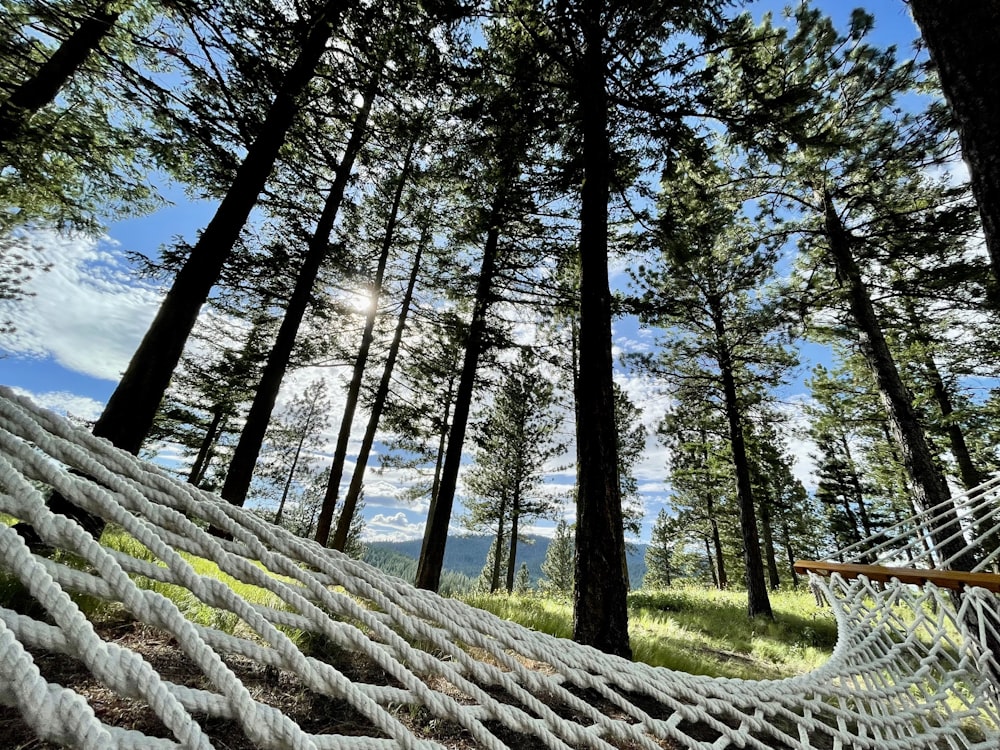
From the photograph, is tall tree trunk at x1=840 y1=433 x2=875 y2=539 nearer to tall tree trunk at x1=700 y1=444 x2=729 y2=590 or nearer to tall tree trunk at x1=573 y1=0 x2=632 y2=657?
tall tree trunk at x1=700 y1=444 x2=729 y2=590

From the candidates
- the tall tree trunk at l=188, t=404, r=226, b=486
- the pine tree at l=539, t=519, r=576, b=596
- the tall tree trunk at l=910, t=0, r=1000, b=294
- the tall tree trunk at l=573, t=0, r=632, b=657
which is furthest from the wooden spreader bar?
the pine tree at l=539, t=519, r=576, b=596

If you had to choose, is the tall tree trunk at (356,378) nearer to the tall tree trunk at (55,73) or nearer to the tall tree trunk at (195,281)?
the tall tree trunk at (195,281)

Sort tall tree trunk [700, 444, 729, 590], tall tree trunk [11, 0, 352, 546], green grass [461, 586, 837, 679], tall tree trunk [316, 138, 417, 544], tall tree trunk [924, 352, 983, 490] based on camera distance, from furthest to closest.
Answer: tall tree trunk [700, 444, 729, 590]
tall tree trunk [924, 352, 983, 490]
tall tree trunk [316, 138, 417, 544]
green grass [461, 586, 837, 679]
tall tree trunk [11, 0, 352, 546]

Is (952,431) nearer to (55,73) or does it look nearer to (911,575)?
(911,575)

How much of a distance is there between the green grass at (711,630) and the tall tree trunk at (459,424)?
1.27m

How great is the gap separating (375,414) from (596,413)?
5927 mm

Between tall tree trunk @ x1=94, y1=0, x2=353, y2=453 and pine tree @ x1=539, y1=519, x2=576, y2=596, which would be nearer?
tall tree trunk @ x1=94, y1=0, x2=353, y2=453

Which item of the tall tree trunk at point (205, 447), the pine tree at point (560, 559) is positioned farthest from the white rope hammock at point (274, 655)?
the pine tree at point (560, 559)

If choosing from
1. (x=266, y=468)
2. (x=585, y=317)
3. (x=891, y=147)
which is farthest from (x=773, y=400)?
(x=266, y=468)

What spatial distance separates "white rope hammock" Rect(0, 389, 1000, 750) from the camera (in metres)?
0.67

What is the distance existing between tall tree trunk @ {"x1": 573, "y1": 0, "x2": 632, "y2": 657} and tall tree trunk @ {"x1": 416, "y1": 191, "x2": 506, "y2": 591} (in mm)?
2072

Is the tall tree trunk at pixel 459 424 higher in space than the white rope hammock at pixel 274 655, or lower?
higher

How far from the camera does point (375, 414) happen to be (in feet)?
28.0

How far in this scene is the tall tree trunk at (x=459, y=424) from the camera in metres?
7.16
